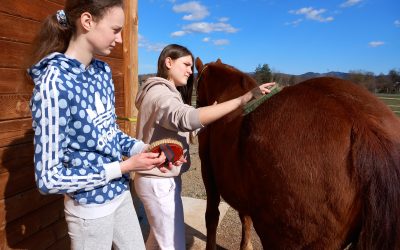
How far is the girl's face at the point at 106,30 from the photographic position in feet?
4.30

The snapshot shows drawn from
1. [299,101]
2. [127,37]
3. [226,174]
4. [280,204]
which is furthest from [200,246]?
[127,37]

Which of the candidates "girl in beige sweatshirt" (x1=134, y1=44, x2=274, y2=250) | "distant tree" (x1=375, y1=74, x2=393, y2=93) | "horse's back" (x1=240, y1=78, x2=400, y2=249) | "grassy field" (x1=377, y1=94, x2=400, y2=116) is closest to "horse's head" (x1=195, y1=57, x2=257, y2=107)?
"girl in beige sweatshirt" (x1=134, y1=44, x2=274, y2=250)

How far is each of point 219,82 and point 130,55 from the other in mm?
1199

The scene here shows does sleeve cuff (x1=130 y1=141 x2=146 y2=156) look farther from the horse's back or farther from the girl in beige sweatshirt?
the horse's back

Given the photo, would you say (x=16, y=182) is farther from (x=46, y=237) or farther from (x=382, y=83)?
(x=382, y=83)

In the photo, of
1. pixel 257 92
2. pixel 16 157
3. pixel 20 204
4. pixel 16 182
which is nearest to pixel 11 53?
pixel 16 157

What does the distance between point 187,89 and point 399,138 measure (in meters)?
1.65

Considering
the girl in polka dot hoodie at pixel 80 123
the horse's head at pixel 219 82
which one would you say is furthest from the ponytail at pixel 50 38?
the horse's head at pixel 219 82

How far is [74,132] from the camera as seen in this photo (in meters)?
1.27

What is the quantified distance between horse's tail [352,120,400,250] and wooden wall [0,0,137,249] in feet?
6.14

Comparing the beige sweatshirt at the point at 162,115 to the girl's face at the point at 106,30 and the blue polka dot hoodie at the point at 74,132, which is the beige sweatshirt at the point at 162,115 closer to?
the blue polka dot hoodie at the point at 74,132

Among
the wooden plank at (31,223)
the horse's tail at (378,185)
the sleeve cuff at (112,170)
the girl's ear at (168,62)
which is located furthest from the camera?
the girl's ear at (168,62)

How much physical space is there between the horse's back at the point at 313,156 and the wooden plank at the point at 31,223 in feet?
5.36

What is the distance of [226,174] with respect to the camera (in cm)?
235
